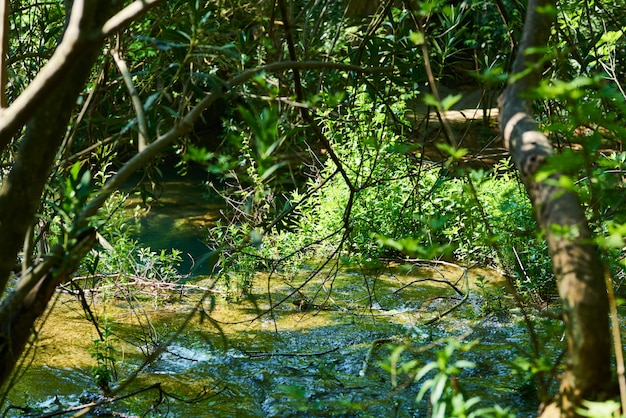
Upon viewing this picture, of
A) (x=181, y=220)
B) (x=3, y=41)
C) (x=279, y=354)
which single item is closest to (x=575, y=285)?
(x=3, y=41)

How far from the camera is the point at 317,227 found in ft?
21.8

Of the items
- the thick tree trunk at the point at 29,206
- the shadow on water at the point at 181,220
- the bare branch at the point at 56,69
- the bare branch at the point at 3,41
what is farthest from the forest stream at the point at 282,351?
the shadow on water at the point at 181,220

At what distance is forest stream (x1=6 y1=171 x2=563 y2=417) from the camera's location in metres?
3.84

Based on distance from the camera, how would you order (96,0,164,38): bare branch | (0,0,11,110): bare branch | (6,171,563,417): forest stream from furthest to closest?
1. (6,171,563,417): forest stream
2. (0,0,11,110): bare branch
3. (96,0,164,38): bare branch

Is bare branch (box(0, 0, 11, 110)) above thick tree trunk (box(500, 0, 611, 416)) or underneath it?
above

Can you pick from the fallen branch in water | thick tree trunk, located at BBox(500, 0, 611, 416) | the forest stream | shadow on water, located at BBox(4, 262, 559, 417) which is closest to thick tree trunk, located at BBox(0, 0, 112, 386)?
thick tree trunk, located at BBox(500, 0, 611, 416)

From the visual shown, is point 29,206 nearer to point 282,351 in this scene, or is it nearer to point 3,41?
point 3,41

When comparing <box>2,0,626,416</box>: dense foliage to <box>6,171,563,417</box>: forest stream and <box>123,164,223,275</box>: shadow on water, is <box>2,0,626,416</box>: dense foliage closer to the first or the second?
<box>6,171,563,417</box>: forest stream

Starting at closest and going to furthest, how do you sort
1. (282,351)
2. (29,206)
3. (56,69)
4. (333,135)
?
(56,69), (29,206), (282,351), (333,135)

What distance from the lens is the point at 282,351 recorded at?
4754 millimetres

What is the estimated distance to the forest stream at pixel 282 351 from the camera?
12.6 ft

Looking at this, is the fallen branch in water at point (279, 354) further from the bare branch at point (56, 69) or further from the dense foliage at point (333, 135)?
the bare branch at point (56, 69)

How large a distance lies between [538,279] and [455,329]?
34.8 inches

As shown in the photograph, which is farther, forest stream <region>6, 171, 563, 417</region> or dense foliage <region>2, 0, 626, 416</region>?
forest stream <region>6, 171, 563, 417</region>
